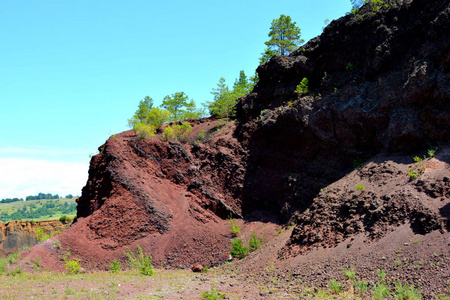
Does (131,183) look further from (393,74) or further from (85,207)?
(393,74)

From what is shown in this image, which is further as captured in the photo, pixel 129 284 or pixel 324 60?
pixel 324 60

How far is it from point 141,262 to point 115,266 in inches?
50.3

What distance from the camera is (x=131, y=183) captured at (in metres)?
21.9

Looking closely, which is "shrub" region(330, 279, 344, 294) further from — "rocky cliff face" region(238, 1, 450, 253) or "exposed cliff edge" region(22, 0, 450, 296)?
"rocky cliff face" region(238, 1, 450, 253)

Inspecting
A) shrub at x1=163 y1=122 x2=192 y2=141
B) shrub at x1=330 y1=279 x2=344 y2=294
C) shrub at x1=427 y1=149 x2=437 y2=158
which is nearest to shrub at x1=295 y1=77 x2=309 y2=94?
shrub at x1=427 y1=149 x2=437 y2=158

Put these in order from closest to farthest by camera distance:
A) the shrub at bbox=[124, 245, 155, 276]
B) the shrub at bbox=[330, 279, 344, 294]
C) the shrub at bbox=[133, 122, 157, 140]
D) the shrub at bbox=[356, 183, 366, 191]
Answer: the shrub at bbox=[330, 279, 344, 294]
the shrub at bbox=[356, 183, 366, 191]
the shrub at bbox=[124, 245, 155, 276]
the shrub at bbox=[133, 122, 157, 140]

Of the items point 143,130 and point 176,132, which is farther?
point 176,132

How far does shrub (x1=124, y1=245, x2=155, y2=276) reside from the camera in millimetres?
16312

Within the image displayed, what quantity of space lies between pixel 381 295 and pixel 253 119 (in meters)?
17.1

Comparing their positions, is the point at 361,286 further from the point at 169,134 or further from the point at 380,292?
the point at 169,134

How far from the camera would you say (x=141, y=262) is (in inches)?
724

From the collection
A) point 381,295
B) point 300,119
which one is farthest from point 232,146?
point 381,295

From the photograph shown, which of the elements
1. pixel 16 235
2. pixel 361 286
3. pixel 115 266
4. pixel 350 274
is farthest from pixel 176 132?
pixel 16 235

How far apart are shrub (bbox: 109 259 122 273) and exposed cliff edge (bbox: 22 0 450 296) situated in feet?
2.25
